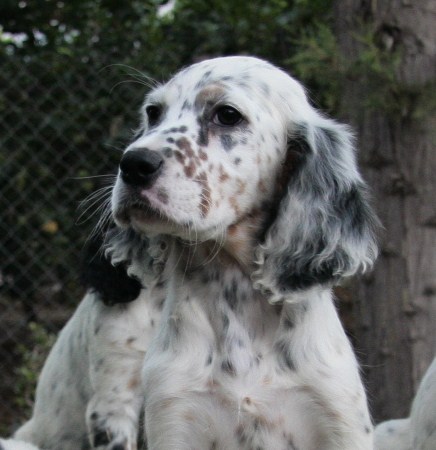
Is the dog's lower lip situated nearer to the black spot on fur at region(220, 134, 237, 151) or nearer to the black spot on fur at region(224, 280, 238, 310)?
the black spot on fur at region(220, 134, 237, 151)

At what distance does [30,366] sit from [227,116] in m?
4.42

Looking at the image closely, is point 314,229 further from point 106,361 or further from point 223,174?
point 106,361

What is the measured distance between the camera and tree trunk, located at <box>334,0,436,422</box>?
5730 mm

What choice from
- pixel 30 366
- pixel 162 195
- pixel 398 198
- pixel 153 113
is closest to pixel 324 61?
pixel 398 198

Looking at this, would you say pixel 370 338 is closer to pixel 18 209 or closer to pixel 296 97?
pixel 296 97

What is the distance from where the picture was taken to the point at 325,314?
12.6 ft

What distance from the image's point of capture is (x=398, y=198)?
5.85 m

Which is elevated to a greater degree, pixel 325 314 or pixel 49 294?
pixel 325 314

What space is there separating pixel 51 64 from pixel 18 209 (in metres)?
1.12

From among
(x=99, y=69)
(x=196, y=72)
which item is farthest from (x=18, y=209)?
(x=196, y=72)

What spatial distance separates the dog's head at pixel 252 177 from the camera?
138 inches

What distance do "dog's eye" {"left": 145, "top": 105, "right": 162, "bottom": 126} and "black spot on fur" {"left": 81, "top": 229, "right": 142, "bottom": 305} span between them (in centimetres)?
68

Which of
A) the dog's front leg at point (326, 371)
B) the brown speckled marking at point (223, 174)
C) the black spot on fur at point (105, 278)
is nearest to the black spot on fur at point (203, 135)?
the brown speckled marking at point (223, 174)

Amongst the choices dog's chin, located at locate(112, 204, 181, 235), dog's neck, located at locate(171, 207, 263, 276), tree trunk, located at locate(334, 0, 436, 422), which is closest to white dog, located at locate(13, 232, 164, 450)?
dog's neck, located at locate(171, 207, 263, 276)
